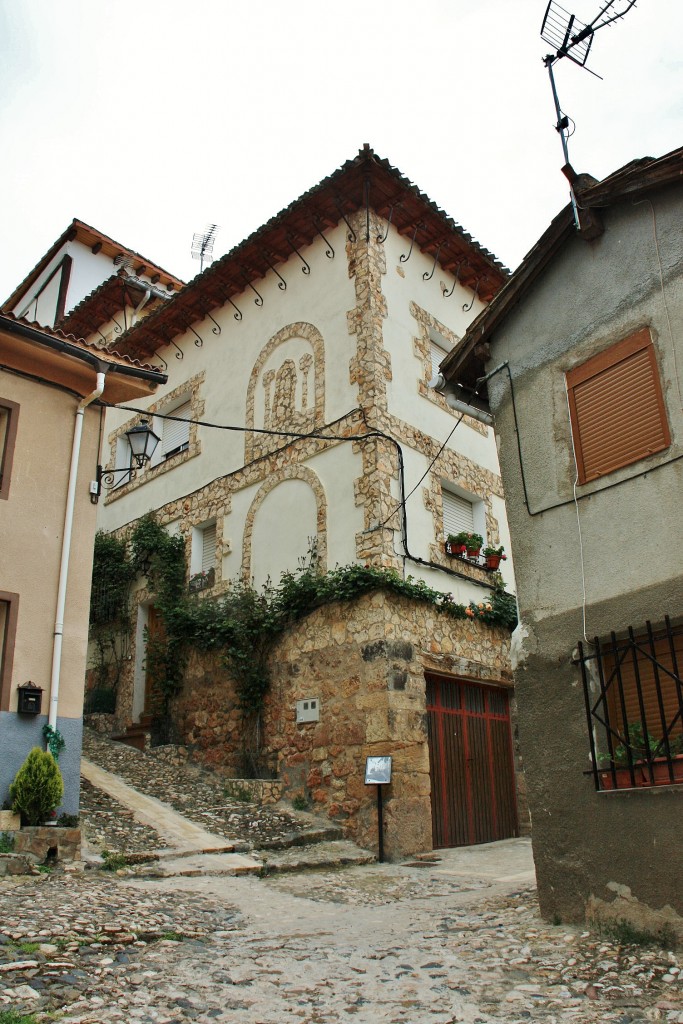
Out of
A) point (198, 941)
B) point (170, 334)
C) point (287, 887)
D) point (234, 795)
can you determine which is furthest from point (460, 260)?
point (198, 941)

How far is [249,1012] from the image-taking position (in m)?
4.29

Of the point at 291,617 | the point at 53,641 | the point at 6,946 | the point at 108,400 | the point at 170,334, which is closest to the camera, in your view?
the point at 6,946

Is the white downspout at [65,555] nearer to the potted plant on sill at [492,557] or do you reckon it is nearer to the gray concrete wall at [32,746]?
the gray concrete wall at [32,746]

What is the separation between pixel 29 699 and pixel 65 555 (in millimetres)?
1529

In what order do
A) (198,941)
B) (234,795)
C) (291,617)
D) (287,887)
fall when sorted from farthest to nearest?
(291,617)
(234,795)
(287,887)
(198,941)

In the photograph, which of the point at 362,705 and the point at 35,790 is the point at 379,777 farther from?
the point at 35,790

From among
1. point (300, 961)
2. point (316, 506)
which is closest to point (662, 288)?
point (300, 961)

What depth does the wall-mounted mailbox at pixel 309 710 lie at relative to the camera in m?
11.1

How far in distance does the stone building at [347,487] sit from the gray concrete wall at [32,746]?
3.61 metres

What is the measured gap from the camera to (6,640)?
810cm

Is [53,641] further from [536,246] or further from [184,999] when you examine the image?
[536,246]

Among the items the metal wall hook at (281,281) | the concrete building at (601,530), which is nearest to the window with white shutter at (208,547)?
the metal wall hook at (281,281)

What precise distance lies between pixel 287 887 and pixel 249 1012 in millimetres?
3714

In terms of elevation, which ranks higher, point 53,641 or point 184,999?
point 53,641
